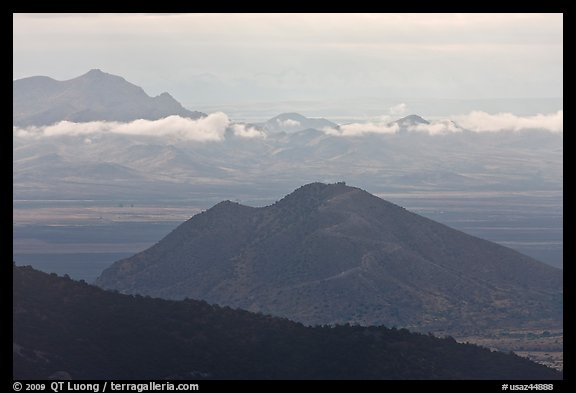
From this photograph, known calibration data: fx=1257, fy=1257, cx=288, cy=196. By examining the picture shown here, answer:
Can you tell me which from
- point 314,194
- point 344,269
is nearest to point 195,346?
point 344,269

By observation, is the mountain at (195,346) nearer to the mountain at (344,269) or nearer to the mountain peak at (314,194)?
the mountain at (344,269)

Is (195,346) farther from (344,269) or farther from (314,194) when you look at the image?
(314,194)

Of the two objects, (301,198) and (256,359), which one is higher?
(301,198)

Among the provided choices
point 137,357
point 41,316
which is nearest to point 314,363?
point 137,357

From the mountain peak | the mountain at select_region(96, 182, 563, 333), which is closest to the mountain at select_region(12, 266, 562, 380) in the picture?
the mountain at select_region(96, 182, 563, 333)

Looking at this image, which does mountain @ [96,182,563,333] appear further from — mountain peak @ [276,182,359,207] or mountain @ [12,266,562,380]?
mountain @ [12,266,562,380]
